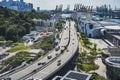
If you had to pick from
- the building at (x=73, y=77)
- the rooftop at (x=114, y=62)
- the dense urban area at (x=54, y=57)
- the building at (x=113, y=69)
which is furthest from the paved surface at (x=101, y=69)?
the building at (x=73, y=77)

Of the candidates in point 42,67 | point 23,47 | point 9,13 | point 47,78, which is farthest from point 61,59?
point 9,13

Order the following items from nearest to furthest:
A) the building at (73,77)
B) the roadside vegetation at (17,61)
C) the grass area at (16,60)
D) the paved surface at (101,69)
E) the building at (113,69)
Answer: the building at (73,77)
the building at (113,69)
the paved surface at (101,69)
the roadside vegetation at (17,61)
the grass area at (16,60)

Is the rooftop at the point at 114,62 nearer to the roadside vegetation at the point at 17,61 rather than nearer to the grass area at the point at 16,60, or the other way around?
the roadside vegetation at the point at 17,61

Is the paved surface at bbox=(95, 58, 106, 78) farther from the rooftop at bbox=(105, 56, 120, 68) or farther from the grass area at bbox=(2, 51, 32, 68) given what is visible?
the grass area at bbox=(2, 51, 32, 68)

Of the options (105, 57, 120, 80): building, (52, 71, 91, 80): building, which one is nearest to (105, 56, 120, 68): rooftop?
(105, 57, 120, 80): building

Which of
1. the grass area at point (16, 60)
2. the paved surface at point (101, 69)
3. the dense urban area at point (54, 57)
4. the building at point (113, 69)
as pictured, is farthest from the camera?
the grass area at point (16, 60)

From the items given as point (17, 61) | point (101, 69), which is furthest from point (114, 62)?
point (17, 61)

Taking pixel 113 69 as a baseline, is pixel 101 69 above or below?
below

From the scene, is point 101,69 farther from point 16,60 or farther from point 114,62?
point 16,60

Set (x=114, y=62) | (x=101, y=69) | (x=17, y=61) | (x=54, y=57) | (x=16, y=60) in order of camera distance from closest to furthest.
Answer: (x=114, y=62) → (x=101, y=69) → (x=17, y=61) → (x=16, y=60) → (x=54, y=57)

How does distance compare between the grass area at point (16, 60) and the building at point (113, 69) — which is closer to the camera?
the building at point (113, 69)

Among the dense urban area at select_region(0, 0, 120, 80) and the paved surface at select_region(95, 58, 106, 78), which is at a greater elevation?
the dense urban area at select_region(0, 0, 120, 80)
